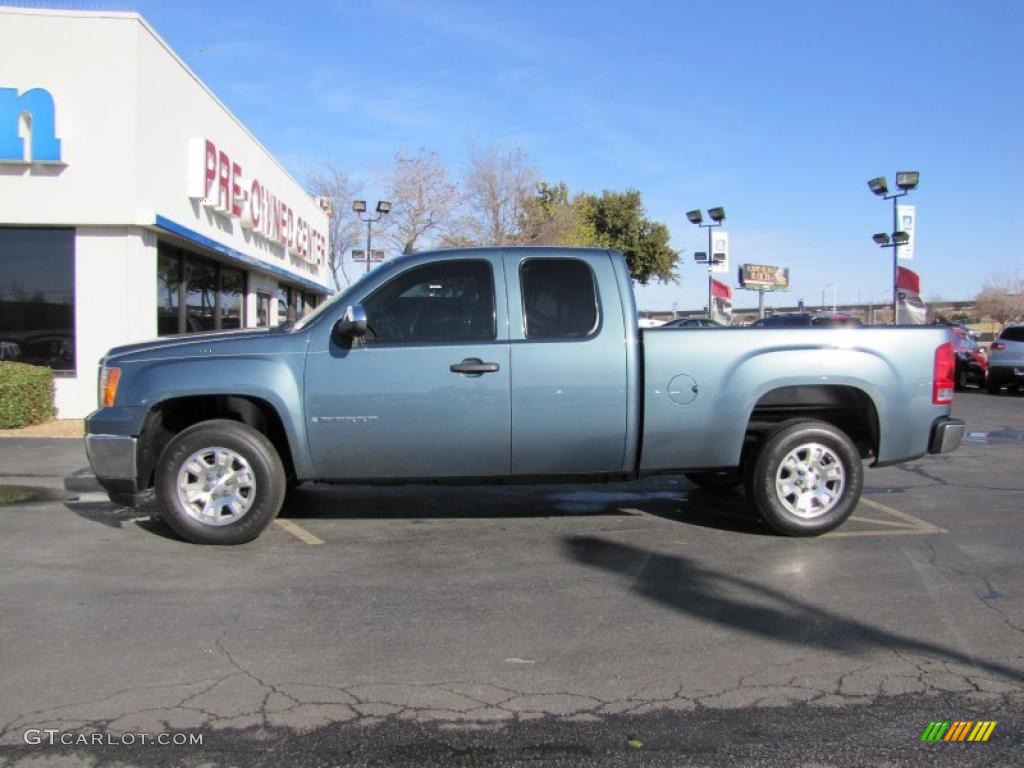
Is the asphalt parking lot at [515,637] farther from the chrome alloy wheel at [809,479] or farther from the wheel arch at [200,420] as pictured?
the wheel arch at [200,420]

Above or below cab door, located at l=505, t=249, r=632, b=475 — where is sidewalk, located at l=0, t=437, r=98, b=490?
below

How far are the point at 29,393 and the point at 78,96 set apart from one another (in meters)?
4.49

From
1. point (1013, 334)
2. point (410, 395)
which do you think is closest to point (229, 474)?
point (410, 395)

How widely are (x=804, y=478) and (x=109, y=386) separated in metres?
5.00

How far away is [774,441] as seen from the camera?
19.4ft

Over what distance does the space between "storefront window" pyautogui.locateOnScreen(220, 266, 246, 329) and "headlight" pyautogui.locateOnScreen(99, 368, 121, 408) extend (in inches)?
489

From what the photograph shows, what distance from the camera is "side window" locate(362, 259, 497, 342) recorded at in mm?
5625

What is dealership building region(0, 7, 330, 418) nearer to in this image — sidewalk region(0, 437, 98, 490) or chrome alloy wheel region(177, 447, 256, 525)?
sidewalk region(0, 437, 98, 490)

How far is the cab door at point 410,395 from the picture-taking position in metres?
5.48

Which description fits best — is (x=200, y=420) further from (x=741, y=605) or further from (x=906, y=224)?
(x=906, y=224)

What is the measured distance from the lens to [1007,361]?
64.7 ft

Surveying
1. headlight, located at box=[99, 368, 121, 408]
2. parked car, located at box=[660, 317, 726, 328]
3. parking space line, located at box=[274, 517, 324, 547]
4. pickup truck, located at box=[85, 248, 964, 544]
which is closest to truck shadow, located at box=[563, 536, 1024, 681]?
pickup truck, located at box=[85, 248, 964, 544]

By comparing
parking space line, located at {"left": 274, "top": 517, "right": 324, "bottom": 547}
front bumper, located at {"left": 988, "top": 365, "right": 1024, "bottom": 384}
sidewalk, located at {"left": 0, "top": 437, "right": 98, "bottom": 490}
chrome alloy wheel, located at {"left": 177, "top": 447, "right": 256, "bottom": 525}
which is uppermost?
front bumper, located at {"left": 988, "top": 365, "right": 1024, "bottom": 384}

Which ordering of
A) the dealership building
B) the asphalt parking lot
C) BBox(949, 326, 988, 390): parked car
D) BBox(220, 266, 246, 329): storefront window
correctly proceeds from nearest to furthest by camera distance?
the asphalt parking lot < the dealership building < BBox(220, 266, 246, 329): storefront window < BBox(949, 326, 988, 390): parked car
